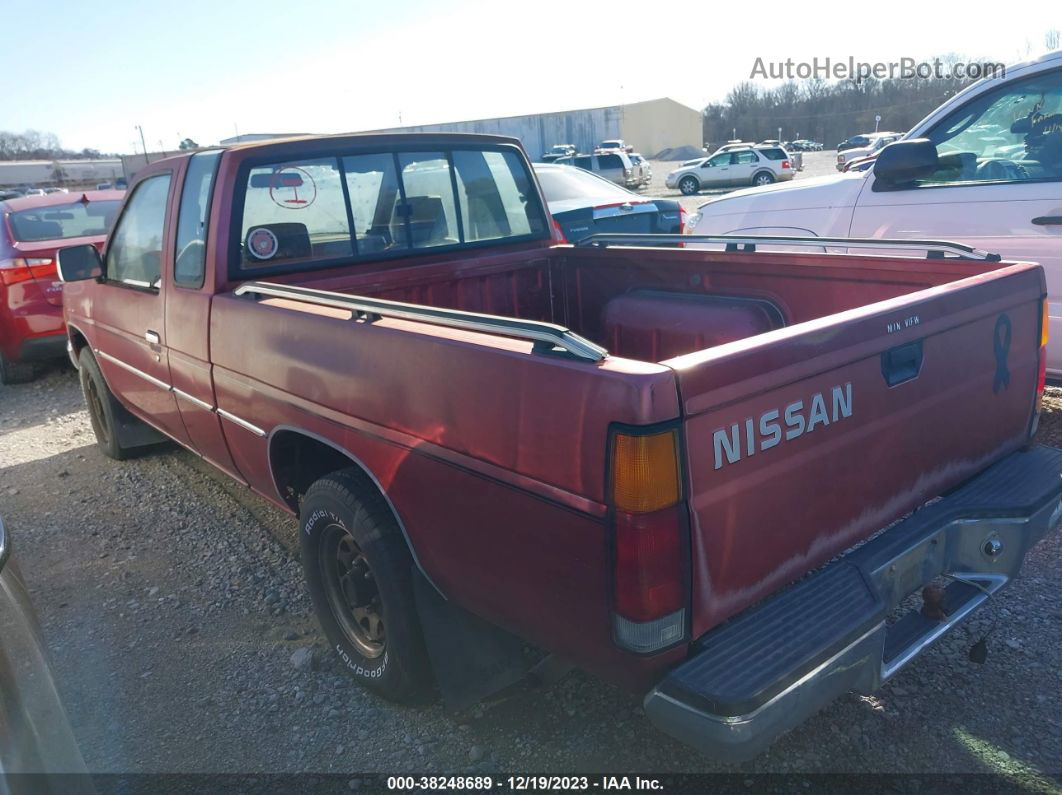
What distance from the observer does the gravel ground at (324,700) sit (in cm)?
259

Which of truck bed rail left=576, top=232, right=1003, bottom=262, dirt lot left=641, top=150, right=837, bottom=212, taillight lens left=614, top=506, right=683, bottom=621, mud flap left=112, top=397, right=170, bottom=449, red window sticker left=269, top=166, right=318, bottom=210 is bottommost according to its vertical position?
dirt lot left=641, top=150, right=837, bottom=212

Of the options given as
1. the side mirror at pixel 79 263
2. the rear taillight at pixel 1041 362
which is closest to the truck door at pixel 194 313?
the side mirror at pixel 79 263

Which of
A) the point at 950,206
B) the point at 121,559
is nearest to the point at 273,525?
the point at 121,559

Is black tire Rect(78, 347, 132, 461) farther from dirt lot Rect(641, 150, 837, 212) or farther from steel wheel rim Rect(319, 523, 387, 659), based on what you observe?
dirt lot Rect(641, 150, 837, 212)

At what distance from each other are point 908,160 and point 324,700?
4079 mm

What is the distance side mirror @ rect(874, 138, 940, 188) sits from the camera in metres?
4.67

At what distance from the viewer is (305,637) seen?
11.1 feet

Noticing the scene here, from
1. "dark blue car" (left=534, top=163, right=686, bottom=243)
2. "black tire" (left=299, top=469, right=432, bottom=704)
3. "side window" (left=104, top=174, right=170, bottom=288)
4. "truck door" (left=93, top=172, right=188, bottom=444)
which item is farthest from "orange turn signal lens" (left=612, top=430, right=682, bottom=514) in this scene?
"dark blue car" (left=534, top=163, right=686, bottom=243)

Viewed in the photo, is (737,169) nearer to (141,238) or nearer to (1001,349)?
(141,238)


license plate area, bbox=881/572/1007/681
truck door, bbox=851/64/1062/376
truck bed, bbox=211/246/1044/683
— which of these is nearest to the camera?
Result: truck bed, bbox=211/246/1044/683

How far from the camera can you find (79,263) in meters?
4.53

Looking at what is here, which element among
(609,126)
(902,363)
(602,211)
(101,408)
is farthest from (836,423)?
(609,126)

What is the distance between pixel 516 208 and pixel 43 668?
306 centimetres

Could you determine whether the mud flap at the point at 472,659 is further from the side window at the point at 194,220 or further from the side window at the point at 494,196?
the side window at the point at 494,196
